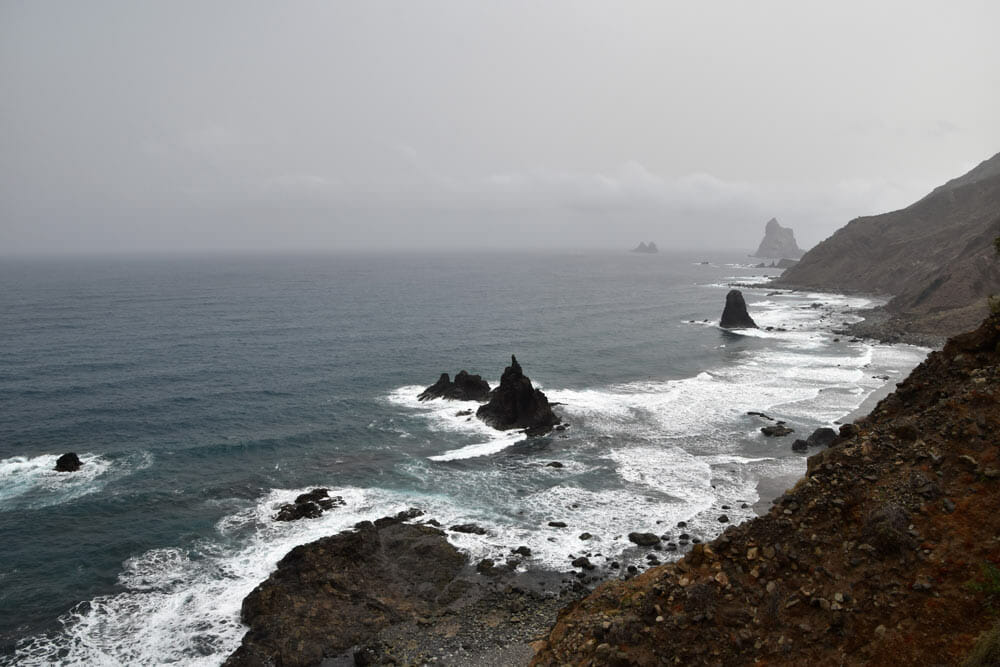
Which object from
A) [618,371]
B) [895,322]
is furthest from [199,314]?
[895,322]

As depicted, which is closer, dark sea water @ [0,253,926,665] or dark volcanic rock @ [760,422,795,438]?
dark sea water @ [0,253,926,665]

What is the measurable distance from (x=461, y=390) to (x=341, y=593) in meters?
33.7

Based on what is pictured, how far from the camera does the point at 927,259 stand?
425ft

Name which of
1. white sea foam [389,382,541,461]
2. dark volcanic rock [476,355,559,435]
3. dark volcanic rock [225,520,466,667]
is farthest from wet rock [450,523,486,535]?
dark volcanic rock [476,355,559,435]

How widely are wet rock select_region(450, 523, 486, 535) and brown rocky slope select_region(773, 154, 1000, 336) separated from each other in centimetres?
8233

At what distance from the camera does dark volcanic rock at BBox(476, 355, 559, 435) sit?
52.5m

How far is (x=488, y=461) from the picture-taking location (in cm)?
4541

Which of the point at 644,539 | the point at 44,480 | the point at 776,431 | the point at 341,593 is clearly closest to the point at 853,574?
the point at 644,539

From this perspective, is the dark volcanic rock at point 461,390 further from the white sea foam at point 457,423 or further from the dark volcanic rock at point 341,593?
the dark volcanic rock at point 341,593

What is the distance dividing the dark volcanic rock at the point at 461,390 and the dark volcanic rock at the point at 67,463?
30.1 metres

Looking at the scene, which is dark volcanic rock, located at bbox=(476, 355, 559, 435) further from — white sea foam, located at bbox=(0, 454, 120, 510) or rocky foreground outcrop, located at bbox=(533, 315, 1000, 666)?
rocky foreground outcrop, located at bbox=(533, 315, 1000, 666)

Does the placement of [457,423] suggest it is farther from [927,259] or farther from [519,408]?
[927,259]

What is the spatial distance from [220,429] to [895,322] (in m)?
102


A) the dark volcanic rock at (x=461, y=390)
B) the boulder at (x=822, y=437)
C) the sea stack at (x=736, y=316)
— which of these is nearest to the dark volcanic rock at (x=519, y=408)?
the dark volcanic rock at (x=461, y=390)
